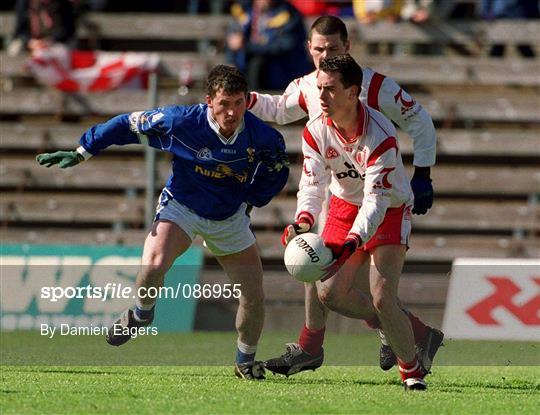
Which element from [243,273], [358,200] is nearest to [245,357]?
[243,273]

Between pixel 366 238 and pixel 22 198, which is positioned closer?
pixel 366 238

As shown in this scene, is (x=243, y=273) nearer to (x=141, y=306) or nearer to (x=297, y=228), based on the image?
(x=141, y=306)

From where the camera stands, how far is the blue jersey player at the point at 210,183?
7996mm

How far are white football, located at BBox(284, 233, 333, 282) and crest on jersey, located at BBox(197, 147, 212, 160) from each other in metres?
1.00

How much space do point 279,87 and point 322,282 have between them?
6.70m

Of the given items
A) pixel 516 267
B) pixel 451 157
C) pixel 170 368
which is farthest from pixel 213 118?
pixel 451 157

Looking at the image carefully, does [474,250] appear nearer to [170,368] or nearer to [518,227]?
[518,227]

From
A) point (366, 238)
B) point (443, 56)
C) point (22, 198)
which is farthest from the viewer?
point (443, 56)

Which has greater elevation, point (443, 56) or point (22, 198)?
point (443, 56)

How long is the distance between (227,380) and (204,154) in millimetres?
1369

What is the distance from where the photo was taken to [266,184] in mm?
8055

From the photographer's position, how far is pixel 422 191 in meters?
8.20

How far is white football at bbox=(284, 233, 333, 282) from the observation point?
7234mm

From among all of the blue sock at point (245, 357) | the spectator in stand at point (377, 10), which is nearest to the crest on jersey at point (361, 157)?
the blue sock at point (245, 357)
